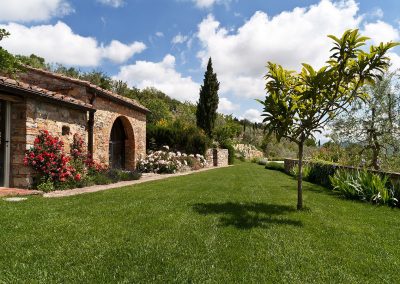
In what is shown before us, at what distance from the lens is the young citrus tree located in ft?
20.7

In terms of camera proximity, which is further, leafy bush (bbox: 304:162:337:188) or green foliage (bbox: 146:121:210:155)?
green foliage (bbox: 146:121:210:155)

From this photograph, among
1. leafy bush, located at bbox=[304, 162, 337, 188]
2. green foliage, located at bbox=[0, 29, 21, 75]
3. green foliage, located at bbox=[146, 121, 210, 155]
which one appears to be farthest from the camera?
green foliage, located at bbox=[146, 121, 210, 155]

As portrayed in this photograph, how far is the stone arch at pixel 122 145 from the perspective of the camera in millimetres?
17125

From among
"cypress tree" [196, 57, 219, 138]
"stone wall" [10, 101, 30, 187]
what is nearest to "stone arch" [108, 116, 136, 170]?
"stone wall" [10, 101, 30, 187]

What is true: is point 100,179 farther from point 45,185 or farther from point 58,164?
point 45,185

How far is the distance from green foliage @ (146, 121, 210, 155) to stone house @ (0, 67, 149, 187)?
9.74ft

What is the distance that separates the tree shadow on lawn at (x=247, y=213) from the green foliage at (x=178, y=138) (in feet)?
45.8

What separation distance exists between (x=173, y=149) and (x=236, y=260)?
18.0 m

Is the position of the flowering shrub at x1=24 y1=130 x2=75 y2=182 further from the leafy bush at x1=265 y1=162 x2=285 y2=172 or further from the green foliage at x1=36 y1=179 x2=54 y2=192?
the leafy bush at x1=265 y1=162 x2=285 y2=172

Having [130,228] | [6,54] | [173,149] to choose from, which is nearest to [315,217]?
[130,228]

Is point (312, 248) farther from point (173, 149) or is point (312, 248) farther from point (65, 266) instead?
point (173, 149)

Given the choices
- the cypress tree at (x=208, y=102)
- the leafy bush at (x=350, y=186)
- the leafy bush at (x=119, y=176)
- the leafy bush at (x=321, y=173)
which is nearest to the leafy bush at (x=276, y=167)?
the leafy bush at (x=321, y=173)

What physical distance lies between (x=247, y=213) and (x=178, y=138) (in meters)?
15.4

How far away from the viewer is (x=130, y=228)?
5.29 m
